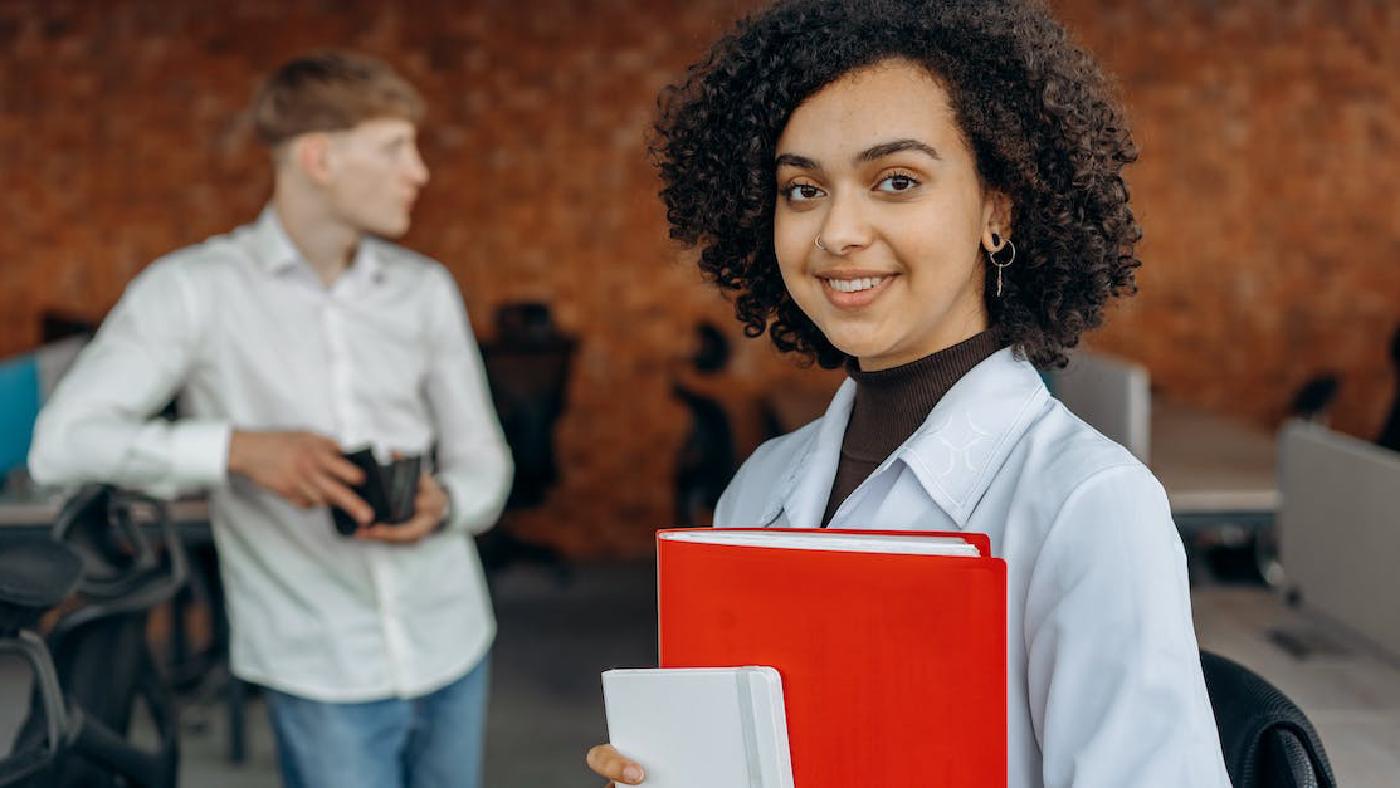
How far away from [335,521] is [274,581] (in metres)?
0.20

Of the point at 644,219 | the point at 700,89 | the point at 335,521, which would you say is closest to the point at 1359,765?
the point at 700,89

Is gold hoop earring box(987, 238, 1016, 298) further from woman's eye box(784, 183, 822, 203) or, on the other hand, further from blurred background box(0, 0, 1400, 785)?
blurred background box(0, 0, 1400, 785)

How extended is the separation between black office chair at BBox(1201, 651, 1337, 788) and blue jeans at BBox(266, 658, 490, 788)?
1.30m

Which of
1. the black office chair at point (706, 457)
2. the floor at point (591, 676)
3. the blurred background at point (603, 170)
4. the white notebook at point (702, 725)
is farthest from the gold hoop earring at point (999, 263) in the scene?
the blurred background at point (603, 170)

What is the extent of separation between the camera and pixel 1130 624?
914 millimetres

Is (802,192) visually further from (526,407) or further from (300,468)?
(526,407)

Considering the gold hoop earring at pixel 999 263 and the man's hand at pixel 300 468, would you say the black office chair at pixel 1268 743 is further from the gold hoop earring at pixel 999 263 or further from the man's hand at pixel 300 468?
the man's hand at pixel 300 468

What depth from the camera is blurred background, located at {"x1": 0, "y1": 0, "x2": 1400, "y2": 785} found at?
6.06 m

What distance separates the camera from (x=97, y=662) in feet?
6.51

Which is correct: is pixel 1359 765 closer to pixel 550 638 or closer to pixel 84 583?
pixel 84 583

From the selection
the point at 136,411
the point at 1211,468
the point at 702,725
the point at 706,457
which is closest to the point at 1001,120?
the point at 702,725

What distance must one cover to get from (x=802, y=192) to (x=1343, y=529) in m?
1.79

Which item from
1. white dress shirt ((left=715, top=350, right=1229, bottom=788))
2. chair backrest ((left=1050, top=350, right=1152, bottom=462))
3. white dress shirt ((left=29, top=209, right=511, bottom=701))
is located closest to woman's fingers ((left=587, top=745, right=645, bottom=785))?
white dress shirt ((left=715, top=350, right=1229, bottom=788))

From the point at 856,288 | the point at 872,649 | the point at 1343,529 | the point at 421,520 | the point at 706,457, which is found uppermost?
the point at 856,288
